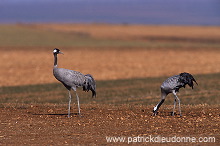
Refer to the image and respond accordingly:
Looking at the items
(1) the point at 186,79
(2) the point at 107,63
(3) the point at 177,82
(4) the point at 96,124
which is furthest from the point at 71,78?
(2) the point at 107,63

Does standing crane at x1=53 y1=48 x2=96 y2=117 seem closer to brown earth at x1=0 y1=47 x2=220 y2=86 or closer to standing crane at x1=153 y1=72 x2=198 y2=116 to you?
standing crane at x1=153 y1=72 x2=198 y2=116

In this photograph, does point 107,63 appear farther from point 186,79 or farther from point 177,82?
point 186,79

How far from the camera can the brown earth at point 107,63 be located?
30.3 m

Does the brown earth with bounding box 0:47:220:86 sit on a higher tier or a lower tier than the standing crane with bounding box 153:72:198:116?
higher

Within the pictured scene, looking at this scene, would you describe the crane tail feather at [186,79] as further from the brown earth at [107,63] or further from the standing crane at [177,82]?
the brown earth at [107,63]

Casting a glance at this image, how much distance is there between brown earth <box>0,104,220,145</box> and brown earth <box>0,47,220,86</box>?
Result: 40.3 feet

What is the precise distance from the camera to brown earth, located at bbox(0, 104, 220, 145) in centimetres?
1102

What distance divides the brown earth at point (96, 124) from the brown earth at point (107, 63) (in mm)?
12278

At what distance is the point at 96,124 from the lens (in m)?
12.7

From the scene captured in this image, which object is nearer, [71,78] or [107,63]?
[71,78]

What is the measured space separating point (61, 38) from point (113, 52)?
1652cm

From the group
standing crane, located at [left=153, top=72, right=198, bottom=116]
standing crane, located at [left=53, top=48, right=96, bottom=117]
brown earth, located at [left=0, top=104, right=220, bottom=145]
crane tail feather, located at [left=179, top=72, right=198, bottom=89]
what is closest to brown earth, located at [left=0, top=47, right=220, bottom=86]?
brown earth, located at [left=0, top=104, right=220, bottom=145]

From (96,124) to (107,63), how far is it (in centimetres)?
2386

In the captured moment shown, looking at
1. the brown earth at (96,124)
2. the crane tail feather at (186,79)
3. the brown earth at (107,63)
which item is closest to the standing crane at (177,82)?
the crane tail feather at (186,79)
